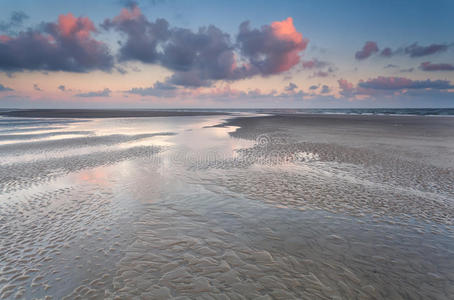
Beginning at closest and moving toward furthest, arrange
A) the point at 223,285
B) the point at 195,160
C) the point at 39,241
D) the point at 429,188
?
the point at 223,285, the point at 39,241, the point at 429,188, the point at 195,160

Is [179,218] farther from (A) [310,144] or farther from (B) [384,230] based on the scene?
(A) [310,144]

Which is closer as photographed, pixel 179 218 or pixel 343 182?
pixel 179 218

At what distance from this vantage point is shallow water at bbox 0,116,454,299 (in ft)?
17.9

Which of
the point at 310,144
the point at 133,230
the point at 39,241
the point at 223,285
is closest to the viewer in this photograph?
the point at 223,285

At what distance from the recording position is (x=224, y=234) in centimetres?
773

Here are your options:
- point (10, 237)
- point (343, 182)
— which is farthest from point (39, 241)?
point (343, 182)

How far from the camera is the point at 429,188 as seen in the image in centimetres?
1180

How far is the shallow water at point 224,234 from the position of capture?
17.9ft

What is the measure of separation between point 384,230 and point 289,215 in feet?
11.0

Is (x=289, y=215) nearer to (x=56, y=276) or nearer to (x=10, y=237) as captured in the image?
(x=56, y=276)

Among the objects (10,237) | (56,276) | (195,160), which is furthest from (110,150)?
(56,276)

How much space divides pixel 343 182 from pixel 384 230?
16.8 feet

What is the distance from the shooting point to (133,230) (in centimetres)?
795

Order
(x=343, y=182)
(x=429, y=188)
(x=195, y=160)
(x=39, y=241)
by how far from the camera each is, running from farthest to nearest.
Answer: (x=195, y=160)
(x=343, y=182)
(x=429, y=188)
(x=39, y=241)
